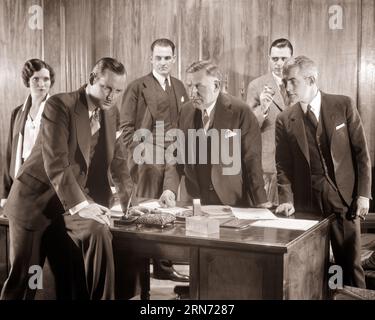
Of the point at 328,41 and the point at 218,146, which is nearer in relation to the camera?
the point at 218,146

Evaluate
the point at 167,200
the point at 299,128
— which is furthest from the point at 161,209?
the point at 299,128

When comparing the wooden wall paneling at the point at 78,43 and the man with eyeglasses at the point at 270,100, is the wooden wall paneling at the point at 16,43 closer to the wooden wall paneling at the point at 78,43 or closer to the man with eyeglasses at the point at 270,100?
the wooden wall paneling at the point at 78,43

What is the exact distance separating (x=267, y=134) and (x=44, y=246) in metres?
2.31

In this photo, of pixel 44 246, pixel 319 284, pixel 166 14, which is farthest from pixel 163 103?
pixel 319 284

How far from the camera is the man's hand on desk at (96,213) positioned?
8.55 feet

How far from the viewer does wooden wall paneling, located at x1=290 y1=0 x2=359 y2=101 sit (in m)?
4.33

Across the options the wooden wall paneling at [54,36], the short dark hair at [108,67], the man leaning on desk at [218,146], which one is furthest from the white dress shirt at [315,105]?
the wooden wall paneling at [54,36]

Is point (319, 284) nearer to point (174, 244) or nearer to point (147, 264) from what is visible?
point (174, 244)

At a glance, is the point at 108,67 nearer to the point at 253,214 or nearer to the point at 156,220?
the point at 156,220

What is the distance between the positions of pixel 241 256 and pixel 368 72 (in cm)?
270

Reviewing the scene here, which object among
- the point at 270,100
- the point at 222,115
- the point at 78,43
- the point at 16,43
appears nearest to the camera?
the point at 222,115

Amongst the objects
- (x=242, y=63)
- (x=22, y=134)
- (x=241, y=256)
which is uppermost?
(x=242, y=63)

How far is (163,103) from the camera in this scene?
175 inches

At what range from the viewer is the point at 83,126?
2.85 m
